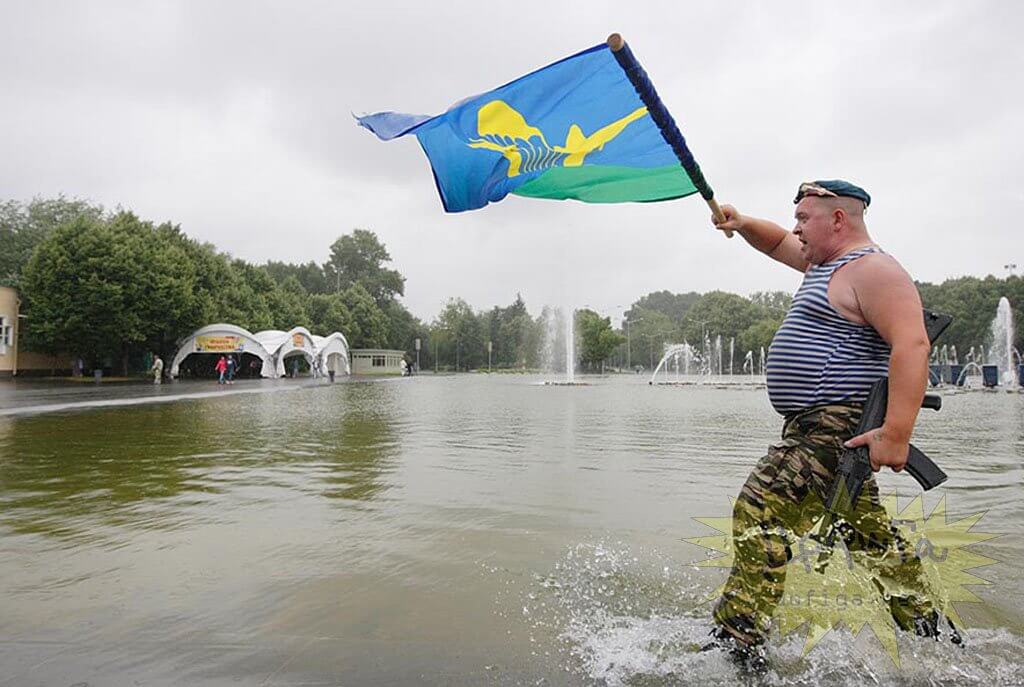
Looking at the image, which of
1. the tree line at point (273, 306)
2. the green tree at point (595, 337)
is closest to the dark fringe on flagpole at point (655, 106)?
the tree line at point (273, 306)

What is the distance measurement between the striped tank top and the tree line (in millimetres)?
39512

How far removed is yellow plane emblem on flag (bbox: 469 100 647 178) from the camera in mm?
3963

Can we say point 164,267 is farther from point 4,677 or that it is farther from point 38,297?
point 4,677

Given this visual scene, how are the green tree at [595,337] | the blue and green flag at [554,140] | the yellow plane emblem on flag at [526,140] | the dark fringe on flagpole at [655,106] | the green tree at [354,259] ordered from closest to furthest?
the dark fringe on flagpole at [655,106] < the blue and green flag at [554,140] < the yellow plane emblem on flag at [526,140] < the green tree at [595,337] < the green tree at [354,259]

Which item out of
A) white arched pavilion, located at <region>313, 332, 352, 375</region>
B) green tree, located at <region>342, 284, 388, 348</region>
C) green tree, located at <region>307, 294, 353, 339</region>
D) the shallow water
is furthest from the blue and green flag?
green tree, located at <region>342, 284, 388, 348</region>

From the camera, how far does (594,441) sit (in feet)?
35.4

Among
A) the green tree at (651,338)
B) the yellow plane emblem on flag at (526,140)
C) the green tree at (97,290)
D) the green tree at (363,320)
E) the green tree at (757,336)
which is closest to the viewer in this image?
the yellow plane emblem on flag at (526,140)

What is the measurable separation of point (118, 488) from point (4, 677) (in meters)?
4.26

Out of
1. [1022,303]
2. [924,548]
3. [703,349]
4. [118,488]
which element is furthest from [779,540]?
[703,349]

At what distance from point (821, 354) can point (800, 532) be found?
2.39 feet

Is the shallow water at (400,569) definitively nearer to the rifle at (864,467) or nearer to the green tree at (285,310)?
the rifle at (864,467)

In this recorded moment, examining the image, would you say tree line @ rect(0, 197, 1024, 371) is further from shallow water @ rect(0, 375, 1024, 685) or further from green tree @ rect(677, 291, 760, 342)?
shallow water @ rect(0, 375, 1024, 685)

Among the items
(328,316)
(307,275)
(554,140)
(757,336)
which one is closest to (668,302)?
(757,336)

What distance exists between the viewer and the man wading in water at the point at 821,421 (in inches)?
108
